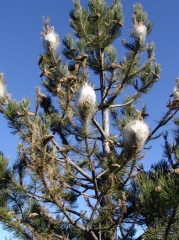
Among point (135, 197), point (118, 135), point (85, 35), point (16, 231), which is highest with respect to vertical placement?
point (85, 35)

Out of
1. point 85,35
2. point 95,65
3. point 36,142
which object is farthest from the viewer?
point 95,65

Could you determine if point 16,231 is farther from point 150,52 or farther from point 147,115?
point 150,52

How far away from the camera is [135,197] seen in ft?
12.4

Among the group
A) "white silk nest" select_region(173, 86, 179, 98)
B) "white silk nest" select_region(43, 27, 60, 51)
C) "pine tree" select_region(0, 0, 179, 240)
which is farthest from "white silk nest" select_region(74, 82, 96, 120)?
"white silk nest" select_region(43, 27, 60, 51)

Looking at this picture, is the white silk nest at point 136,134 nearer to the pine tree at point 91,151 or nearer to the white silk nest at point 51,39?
the pine tree at point 91,151

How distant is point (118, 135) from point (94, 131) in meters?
2.43

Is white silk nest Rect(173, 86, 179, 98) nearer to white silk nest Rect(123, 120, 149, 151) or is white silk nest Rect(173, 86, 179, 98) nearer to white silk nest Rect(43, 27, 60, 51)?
white silk nest Rect(123, 120, 149, 151)

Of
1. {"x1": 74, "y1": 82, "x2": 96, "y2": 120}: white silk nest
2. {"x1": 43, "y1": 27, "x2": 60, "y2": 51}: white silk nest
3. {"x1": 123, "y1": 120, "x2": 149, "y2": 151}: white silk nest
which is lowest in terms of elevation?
{"x1": 123, "y1": 120, "x2": 149, "y2": 151}: white silk nest

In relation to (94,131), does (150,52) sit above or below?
above

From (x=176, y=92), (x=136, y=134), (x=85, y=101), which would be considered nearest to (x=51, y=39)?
(x=176, y=92)

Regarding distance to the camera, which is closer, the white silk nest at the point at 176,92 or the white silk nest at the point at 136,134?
the white silk nest at the point at 136,134

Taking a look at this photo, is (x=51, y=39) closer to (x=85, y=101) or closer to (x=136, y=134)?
(x=85, y=101)

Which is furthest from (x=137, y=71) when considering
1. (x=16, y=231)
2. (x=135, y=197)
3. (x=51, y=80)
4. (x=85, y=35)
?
(x=16, y=231)

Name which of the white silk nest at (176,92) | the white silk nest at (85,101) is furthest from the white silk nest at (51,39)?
the white silk nest at (85,101)
